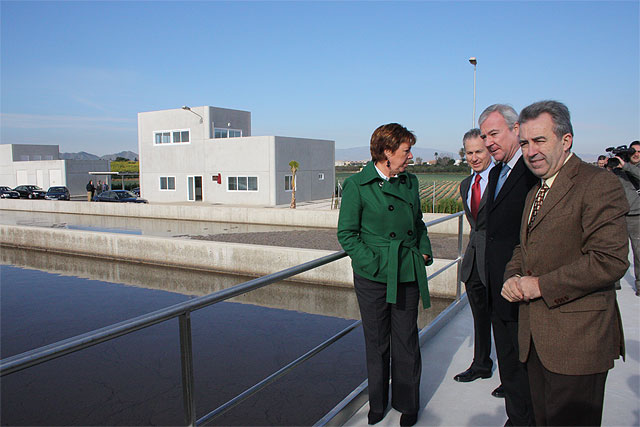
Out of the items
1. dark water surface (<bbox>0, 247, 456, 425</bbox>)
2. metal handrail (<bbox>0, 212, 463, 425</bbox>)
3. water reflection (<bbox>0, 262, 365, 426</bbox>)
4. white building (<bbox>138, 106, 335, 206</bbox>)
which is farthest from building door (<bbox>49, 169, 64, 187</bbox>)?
metal handrail (<bbox>0, 212, 463, 425</bbox>)

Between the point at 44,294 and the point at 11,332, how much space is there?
2918mm

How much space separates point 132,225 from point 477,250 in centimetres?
2178

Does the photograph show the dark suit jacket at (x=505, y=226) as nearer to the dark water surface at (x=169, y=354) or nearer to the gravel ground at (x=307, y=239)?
the dark water surface at (x=169, y=354)

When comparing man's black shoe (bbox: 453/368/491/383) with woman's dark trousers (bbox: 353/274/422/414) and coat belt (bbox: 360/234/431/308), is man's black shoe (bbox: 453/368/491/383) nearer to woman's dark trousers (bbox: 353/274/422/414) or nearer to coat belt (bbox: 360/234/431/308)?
woman's dark trousers (bbox: 353/274/422/414)

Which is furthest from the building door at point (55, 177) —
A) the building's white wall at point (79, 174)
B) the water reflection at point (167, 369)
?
the water reflection at point (167, 369)

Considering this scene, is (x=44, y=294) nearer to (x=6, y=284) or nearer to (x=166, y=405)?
(x=6, y=284)

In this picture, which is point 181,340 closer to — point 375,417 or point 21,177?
point 375,417

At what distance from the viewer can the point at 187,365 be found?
1.78 m

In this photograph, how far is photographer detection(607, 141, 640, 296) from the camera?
511 cm

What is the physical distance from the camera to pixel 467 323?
13.6 feet

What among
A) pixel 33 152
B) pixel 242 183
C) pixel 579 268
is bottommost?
pixel 242 183

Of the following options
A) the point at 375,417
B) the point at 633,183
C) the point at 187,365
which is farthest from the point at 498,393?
the point at 633,183

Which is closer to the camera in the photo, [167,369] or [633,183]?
[633,183]

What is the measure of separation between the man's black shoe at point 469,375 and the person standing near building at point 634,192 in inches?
123
